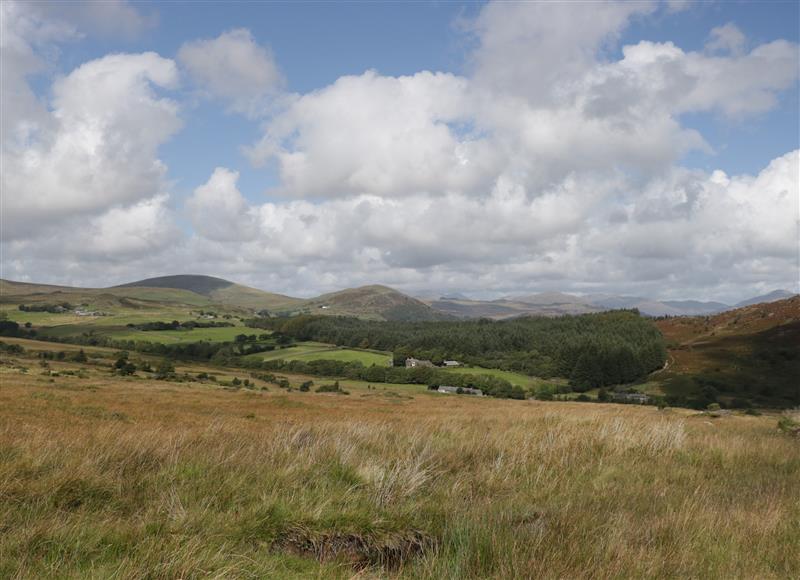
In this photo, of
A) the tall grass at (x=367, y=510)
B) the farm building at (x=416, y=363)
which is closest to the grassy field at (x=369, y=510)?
the tall grass at (x=367, y=510)

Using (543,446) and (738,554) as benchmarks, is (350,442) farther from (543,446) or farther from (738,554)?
(738,554)

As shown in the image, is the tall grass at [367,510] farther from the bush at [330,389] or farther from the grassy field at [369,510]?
the bush at [330,389]

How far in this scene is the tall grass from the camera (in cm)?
423

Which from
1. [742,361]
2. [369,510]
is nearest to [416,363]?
[742,361]

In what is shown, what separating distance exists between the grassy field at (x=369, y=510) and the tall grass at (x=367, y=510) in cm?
2

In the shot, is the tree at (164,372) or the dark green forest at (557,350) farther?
the dark green forest at (557,350)

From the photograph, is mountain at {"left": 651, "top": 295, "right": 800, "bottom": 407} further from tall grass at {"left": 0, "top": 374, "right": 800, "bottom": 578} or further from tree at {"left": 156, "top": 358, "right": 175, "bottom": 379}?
tall grass at {"left": 0, "top": 374, "right": 800, "bottom": 578}

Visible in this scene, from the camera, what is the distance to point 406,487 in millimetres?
6516

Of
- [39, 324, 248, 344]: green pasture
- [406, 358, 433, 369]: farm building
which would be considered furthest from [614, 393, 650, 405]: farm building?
[39, 324, 248, 344]: green pasture

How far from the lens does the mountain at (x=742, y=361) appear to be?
328 ft

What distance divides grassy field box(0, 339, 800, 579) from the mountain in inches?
3937

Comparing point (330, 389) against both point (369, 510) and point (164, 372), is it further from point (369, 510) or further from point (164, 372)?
point (369, 510)

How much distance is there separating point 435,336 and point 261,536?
193 metres

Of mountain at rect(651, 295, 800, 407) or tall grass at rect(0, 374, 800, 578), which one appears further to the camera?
mountain at rect(651, 295, 800, 407)
